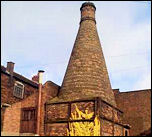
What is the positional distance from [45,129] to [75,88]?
368cm

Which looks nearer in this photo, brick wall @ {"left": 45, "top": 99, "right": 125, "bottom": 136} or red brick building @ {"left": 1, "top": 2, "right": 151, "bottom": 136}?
brick wall @ {"left": 45, "top": 99, "right": 125, "bottom": 136}

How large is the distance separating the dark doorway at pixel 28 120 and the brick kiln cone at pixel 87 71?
2546 mm

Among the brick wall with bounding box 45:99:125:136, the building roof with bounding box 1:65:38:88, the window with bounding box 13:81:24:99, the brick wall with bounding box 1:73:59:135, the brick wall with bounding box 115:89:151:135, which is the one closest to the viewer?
the brick wall with bounding box 45:99:125:136

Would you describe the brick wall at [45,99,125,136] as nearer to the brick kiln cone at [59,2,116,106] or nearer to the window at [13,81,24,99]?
the brick kiln cone at [59,2,116,106]

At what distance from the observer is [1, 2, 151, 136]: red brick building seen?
18344mm

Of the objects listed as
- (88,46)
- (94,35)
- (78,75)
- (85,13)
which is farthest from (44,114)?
(85,13)

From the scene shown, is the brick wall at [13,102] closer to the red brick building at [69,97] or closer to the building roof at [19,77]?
the red brick building at [69,97]

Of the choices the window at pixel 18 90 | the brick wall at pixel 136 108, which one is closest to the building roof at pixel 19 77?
the window at pixel 18 90

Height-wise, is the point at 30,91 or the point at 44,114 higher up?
the point at 30,91

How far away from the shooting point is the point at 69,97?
63.7ft

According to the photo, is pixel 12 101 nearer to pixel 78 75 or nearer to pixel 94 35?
pixel 78 75

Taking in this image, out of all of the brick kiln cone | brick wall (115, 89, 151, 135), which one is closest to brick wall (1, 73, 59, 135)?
the brick kiln cone

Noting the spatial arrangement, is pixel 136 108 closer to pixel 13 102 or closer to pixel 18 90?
pixel 18 90

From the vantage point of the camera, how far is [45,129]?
1872 cm
